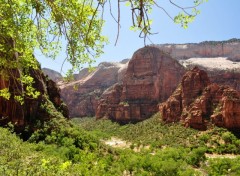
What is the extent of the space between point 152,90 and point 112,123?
20861mm

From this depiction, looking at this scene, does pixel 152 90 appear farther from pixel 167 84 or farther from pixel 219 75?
pixel 219 75

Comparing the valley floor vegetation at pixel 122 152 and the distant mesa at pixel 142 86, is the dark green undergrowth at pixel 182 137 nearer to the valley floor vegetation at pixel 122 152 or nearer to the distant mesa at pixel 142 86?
the valley floor vegetation at pixel 122 152

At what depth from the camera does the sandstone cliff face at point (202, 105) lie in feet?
205

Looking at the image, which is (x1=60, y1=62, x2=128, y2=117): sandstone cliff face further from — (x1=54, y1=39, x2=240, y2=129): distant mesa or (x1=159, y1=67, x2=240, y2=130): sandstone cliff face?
(x1=159, y1=67, x2=240, y2=130): sandstone cliff face

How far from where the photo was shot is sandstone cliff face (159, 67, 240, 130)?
205 ft

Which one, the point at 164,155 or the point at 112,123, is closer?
the point at 164,155

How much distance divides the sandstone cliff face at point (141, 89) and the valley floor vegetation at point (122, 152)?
36153mm

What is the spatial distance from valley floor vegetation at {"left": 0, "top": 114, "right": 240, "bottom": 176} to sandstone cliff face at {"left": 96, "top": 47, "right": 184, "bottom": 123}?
119 ft

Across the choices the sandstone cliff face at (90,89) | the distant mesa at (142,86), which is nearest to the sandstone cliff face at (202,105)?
the distant mesa at (142,86)

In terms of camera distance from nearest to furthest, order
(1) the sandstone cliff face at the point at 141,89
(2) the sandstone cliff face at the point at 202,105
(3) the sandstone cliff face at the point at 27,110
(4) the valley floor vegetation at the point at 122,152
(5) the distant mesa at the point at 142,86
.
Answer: (4) the valley floor vegetation at the point at 122,152 < (3) the sandstone cliff face at the point at 27,110 < (2) the sandstone cliff face at the point at 202,105 < (1) the sandstone cliff face at the point at 141,89 < (5) the distant mesa at the point at 142,86

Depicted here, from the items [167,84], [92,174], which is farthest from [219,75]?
[92,174]

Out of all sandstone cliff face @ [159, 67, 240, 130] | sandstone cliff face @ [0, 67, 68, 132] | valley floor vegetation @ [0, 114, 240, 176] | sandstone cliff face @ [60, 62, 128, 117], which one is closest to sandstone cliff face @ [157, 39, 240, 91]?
sandstone cliff face @ [60, 62, 128, 117]

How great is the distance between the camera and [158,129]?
7638 centimetres

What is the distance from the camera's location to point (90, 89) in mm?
157625
